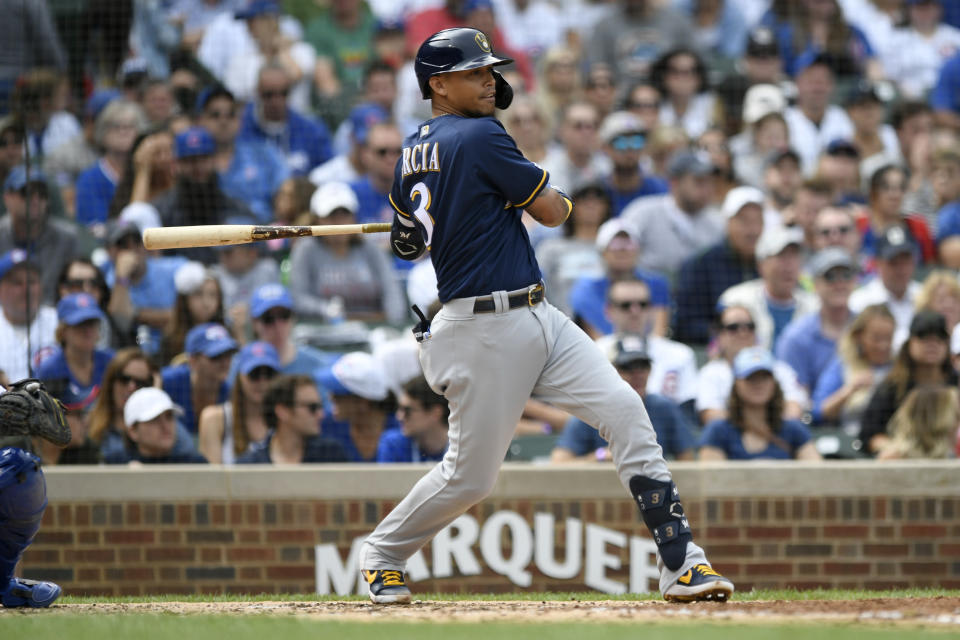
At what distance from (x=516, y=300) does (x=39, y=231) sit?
4.69m

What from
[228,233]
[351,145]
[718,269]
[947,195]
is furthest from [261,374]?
[947,195]

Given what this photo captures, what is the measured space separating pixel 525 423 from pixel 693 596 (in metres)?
3.38

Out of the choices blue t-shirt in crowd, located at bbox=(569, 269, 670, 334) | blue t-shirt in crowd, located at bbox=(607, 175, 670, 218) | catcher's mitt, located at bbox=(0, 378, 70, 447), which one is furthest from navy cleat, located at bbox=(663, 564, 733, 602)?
blue t-shirt in crowd, located at bbox=(607, 175, 670, 218)

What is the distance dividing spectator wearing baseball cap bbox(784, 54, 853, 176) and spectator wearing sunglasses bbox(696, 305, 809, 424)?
2.97 m

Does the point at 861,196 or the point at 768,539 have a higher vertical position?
the point at 861,196

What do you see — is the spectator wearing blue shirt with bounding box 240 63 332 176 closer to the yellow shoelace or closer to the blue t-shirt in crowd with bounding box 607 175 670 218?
the blue t-shirt in crowd with bounding box 607 175 670 218

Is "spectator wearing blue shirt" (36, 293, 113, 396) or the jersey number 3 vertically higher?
the jersey number 3

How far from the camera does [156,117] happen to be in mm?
10430

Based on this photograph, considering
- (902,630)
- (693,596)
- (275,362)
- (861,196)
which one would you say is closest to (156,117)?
(275,362)

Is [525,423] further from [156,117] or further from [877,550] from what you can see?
[156,117]

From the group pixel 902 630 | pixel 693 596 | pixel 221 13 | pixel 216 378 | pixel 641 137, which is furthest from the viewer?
pixel 221 13

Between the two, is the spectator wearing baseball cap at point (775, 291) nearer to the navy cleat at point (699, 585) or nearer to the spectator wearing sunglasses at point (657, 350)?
the spectator wearing sunglasses at point (657, 350)

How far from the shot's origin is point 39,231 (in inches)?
338

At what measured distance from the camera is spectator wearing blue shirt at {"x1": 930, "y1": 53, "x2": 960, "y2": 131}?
1128 centimetres
